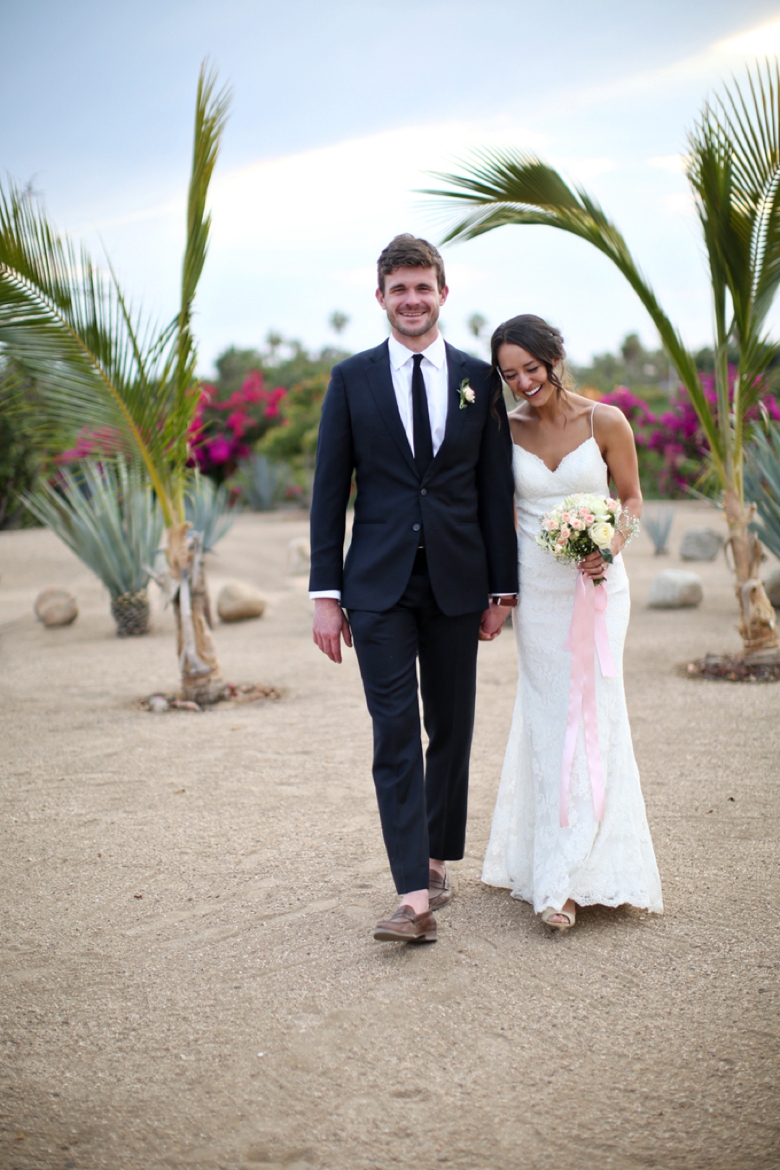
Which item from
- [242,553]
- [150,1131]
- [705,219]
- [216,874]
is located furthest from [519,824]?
[242,553]

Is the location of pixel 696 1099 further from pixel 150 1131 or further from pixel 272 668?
pixel 272 668

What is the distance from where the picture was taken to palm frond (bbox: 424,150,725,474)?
621cm

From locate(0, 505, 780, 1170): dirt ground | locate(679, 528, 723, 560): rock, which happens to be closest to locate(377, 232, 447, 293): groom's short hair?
locate(0, 505, 780, 1170): dirt ground

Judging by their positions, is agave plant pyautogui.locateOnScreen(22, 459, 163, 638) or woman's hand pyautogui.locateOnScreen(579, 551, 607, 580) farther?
agave plant pyautogui.locateOnScreen(22, 459, 163, 638)

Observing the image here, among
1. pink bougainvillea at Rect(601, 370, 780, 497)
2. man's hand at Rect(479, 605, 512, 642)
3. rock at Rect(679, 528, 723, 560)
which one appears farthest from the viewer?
pink bougainvillea at Rect(601, 370, 780, 497)

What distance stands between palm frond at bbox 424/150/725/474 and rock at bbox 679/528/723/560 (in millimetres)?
7909

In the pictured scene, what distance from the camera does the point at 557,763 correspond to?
137 inches

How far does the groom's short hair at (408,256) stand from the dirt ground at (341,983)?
86.9 inches

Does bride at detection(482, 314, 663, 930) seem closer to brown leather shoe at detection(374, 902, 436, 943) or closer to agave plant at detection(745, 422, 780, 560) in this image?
brown leather shoe at detection(374, 902, 436, 943)

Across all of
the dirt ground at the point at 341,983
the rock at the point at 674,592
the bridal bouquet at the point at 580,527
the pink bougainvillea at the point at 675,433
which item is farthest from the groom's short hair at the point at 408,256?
the pink bougainvillea at the point at 675,433

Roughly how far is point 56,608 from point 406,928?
8.52m

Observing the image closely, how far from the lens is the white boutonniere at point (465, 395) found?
334 cm

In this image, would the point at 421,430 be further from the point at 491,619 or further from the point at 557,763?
the point at 557,763

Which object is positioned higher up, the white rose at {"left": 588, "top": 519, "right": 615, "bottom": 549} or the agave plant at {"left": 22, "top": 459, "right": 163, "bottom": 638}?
the white rose at {"left": 588, "top": 519, "right": 615, "bottom": 549}
